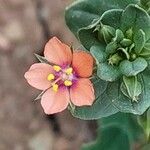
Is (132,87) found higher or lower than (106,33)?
lower

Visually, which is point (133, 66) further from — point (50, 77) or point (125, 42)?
point (50, 77)

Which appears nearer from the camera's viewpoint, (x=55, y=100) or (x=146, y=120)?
(x=55, y=100)

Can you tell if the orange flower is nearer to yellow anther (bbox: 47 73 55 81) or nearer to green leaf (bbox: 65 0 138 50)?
yellow anther (bbox: 47 73 55 81)

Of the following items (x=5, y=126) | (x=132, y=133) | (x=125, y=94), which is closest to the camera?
(x=125, y=94)

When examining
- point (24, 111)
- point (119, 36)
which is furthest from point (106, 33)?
point (24, 111)

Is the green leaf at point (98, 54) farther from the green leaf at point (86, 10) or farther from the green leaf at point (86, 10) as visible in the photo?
the green leaf at point (86, 10)

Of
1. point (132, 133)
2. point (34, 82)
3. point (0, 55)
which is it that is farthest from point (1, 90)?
point (34, 82)

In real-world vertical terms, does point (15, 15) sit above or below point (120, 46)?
below

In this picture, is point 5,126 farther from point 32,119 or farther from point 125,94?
point 125,94
